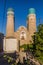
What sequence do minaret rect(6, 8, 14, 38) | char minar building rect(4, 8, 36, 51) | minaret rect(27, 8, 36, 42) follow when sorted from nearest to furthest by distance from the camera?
char minar building rect(4, 8, 36, 51)
minaret rect(6, 8, 14, 38)
minaret rect(27, 8, 36, 42)

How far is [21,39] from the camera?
2677 cm

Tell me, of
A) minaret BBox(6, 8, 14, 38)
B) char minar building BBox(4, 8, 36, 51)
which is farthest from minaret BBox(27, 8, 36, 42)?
minaret BBox(6, 8, 14, 38)

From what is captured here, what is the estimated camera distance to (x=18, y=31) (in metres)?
26.4

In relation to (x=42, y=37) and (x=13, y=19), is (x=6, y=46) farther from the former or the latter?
(x=42, y=37)

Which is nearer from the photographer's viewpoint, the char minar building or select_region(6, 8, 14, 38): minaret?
the char minar building

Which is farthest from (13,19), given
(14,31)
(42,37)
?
(42,37)

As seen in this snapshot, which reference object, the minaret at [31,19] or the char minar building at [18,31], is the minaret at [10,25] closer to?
the char minar building at [18,31]

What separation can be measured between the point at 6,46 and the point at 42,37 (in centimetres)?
1103

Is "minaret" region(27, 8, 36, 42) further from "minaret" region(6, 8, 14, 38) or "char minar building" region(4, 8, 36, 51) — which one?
"minaret" region(6, 8, 14, 38)

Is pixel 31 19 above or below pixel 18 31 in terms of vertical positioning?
above

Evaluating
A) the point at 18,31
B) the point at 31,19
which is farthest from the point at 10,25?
the point at 31,19

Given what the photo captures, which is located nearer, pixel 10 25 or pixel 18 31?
pixel 10 25

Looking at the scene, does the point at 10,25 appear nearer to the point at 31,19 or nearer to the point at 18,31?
the point at 18,31

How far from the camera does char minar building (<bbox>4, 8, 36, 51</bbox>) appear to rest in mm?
24625
